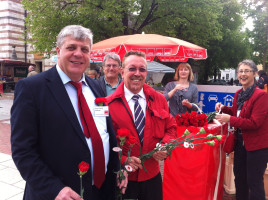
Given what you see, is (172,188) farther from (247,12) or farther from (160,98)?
(247,12)

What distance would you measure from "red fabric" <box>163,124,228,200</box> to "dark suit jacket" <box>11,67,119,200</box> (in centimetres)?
171

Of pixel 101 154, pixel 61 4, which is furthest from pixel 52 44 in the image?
pixel 101 154

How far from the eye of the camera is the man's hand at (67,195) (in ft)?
4.58

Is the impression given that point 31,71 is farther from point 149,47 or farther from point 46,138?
point 46,138

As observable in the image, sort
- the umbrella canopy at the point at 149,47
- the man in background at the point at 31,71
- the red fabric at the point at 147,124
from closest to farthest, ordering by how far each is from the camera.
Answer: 1. the red fabric at the point at 147,124
2. the umbrella canopy at the point at 149,47
3. the man in background at the point at 31,71

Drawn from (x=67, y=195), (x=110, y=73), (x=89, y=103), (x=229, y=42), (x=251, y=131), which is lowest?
(x=67, y=195)

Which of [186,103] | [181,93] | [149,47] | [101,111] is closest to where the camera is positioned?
[101,111]

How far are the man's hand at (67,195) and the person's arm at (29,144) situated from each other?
20 millimetres

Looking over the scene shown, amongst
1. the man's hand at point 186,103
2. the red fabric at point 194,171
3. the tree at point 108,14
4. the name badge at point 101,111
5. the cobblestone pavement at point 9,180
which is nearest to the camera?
the name badge at point 101,111

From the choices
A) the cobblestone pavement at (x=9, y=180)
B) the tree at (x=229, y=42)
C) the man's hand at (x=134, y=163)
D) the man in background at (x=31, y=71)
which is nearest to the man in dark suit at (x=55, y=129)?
the man's hand at (x=134, y=163)

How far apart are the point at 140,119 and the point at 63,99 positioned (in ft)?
2.82

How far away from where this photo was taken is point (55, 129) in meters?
1.45

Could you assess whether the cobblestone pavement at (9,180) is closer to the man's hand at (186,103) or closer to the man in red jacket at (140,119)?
the man's hand at (186,103)

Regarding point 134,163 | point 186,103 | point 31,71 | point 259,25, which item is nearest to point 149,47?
point 186,103
